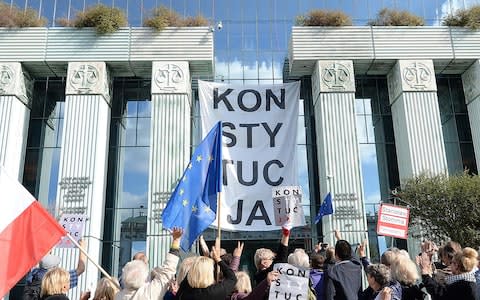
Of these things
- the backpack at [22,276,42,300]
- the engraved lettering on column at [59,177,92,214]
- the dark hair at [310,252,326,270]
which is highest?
the engraved lettering on column at [59,177,92,214]

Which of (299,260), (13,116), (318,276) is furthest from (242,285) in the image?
(13,116)

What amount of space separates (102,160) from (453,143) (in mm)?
17026

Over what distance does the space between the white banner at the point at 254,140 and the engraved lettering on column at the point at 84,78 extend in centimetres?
524

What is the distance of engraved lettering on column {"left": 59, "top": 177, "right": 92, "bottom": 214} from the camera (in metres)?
19.3

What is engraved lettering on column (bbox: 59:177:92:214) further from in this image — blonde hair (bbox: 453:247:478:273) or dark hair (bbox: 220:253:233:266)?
blonde hair (bbox: 453:247:478:273)

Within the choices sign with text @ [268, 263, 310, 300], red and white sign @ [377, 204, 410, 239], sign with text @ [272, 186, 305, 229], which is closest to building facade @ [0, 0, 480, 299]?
sign with text @ [272, 186, 305, 229]

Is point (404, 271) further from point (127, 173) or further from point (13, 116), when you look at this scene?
point (13, 116)

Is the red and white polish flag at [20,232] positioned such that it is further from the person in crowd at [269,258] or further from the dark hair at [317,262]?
the dark hair at [317,262]

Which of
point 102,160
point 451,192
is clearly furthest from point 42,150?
point 451,192

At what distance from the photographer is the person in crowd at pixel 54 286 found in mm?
4460

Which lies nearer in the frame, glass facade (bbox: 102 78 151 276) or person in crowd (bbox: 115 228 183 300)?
person in crowd (bbox: 115 228 183 300)

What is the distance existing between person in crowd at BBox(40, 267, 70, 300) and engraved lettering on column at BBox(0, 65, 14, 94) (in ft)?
61.8

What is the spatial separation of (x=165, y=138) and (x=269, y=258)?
15.8 meters

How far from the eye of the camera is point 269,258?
5328 millimetres
